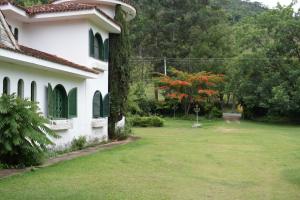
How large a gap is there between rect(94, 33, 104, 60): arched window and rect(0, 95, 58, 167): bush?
8439 mm

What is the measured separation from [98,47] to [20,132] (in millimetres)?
9688

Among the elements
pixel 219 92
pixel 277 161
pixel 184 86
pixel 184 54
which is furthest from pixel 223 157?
pixel 184 54

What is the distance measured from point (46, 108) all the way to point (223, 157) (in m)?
6.20

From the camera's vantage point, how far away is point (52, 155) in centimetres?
1497

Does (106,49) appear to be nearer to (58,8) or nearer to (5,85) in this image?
(58,8)

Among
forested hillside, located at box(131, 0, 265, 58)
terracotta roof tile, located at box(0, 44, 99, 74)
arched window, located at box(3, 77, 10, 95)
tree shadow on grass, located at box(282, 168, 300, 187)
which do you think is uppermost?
forested hillside, located at box(131, 0, 265, 58)

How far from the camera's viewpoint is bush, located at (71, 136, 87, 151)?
57.9 ft

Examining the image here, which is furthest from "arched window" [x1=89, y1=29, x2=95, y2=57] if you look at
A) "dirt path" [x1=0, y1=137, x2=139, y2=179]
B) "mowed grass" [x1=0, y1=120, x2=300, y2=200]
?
"mowed grass" [x1=0, y1=120, x2=300, y2=200]

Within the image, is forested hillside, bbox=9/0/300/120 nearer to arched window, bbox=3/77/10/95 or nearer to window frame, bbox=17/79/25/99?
window frame, bbox=17/79/25/99

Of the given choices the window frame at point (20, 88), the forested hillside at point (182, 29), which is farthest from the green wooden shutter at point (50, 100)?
the forested hillside at point (182, 29)

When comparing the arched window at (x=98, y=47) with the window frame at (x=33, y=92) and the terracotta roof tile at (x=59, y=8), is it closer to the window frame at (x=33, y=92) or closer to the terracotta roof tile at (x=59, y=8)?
the terracotta roof tile at (x=59, y=8)

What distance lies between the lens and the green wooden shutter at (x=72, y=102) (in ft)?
57.8

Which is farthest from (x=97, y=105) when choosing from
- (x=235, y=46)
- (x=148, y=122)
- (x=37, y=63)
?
(x=235, y=46)

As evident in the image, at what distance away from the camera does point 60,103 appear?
679 inches
